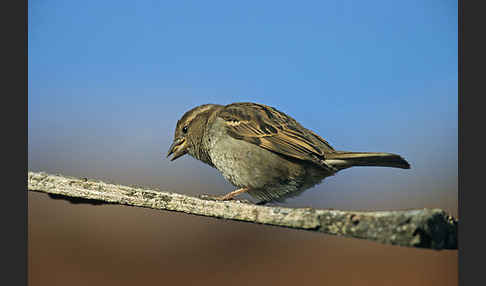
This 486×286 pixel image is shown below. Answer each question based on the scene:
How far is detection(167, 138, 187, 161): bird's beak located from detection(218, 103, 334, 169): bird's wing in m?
0.27

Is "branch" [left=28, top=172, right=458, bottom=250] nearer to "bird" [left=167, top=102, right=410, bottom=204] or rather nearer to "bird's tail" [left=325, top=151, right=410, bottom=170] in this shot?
"bird's tail" [left=325, top=151, right=410, bottom=170]

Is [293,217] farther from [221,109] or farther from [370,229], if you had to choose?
[221,109]

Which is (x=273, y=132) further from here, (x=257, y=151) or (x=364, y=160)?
(x=364, y=160)

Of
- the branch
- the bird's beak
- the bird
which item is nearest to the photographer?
the branch

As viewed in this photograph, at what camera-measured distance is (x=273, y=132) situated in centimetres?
252

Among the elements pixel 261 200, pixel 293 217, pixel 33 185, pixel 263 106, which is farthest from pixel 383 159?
pixel 33 185

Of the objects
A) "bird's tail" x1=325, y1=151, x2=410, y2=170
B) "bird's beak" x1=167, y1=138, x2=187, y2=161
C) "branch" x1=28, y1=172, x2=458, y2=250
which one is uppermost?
"bird's beak" x1=167, y1=138, x2=187, y2=161

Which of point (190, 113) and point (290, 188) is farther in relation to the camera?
point (190, 113)

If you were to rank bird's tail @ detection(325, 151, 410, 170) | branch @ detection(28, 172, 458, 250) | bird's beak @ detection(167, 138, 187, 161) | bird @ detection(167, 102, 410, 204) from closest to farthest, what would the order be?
branch @ detection(28, 172, 458, 250), bird's tail @ detection(325, 151, 410, 170), bird @ detection(167, 102, 410, 204), bird's beak @ detection(167, 138, 187, 161)

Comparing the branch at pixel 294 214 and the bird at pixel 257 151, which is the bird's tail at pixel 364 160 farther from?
the branch at pixel 294 214

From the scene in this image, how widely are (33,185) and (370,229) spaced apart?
1429 millimetres

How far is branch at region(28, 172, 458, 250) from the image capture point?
48.3 inches

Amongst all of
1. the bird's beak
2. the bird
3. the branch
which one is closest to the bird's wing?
the bird

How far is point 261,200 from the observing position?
239cm
